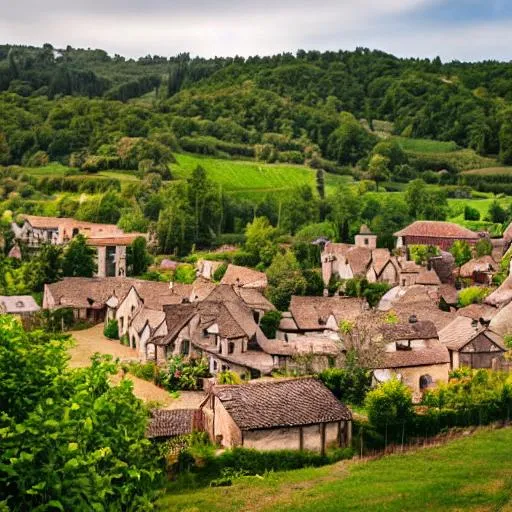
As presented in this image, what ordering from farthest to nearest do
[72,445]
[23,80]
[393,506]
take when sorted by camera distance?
[23,80], [393,506], [72,445]

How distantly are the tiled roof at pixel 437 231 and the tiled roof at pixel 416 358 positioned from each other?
30.9 m

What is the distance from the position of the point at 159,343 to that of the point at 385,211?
40518mm

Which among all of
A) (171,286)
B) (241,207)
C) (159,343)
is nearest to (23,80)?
(241,207)

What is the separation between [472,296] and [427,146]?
76194mm

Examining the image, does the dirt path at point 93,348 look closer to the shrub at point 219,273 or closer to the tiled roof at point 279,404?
the shrub at point 219,273

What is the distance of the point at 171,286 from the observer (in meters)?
53.4

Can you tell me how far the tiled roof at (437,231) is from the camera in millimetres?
68750

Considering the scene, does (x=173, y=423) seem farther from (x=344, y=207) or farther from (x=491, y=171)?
(x=491, y=171)

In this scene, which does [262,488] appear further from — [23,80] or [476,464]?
[23,80]

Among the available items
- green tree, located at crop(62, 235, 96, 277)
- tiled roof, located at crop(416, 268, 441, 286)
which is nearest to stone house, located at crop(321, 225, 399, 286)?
tiled roof, located at crop(416, 268, 441, 286)

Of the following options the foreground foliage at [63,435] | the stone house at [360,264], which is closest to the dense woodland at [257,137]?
the stone house at [360,264]

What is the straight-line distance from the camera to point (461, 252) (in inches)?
2520

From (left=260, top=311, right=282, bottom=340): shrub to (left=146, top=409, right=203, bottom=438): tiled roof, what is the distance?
15.9 meters

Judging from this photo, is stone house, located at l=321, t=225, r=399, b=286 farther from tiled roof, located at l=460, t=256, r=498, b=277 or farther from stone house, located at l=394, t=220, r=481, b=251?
stone house, located at l=394, t=220, r=481, b=251
